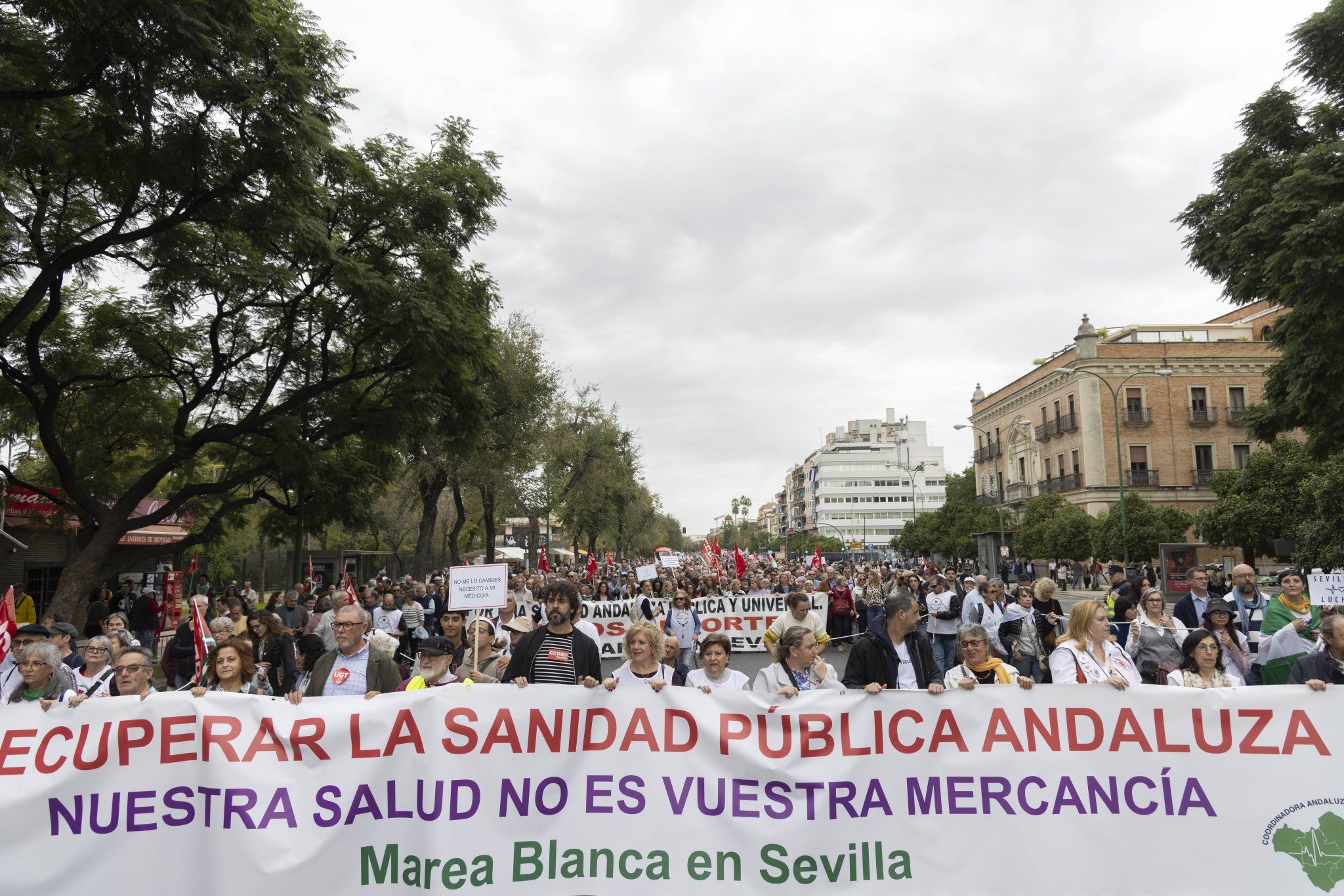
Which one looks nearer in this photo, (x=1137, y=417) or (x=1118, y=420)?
(x=1118, y=420)

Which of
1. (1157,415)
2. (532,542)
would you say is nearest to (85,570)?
(532,542)

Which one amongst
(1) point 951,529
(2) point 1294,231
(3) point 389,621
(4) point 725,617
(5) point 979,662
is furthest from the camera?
(1) point 951,529

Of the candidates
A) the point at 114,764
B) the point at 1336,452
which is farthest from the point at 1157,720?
the point at 1336,452

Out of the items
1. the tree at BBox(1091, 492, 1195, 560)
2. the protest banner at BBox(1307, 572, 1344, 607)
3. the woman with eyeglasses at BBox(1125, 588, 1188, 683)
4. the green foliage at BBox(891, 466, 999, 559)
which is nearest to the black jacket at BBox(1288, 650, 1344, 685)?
the woman with eyeglasses at BBox(1125, 588, 1188, 683)

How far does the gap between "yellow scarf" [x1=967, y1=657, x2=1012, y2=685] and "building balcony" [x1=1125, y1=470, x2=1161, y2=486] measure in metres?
55.2

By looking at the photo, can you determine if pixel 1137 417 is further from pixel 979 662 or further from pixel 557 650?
pixel 557 650

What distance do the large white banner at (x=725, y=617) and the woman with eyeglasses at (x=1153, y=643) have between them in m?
10.4

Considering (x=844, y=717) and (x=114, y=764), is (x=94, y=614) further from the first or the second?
(x=844, y=717)

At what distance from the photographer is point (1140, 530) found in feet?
131

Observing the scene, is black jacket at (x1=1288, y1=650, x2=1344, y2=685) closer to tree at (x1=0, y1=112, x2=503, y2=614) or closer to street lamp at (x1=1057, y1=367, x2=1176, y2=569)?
tree at (x1=0, y1=112, x2=503, y2=614)

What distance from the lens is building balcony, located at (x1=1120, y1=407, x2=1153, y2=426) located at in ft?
183

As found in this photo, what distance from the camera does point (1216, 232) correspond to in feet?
83.4

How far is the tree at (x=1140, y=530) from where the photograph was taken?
40.0 meters

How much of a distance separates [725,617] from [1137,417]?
46.9m
